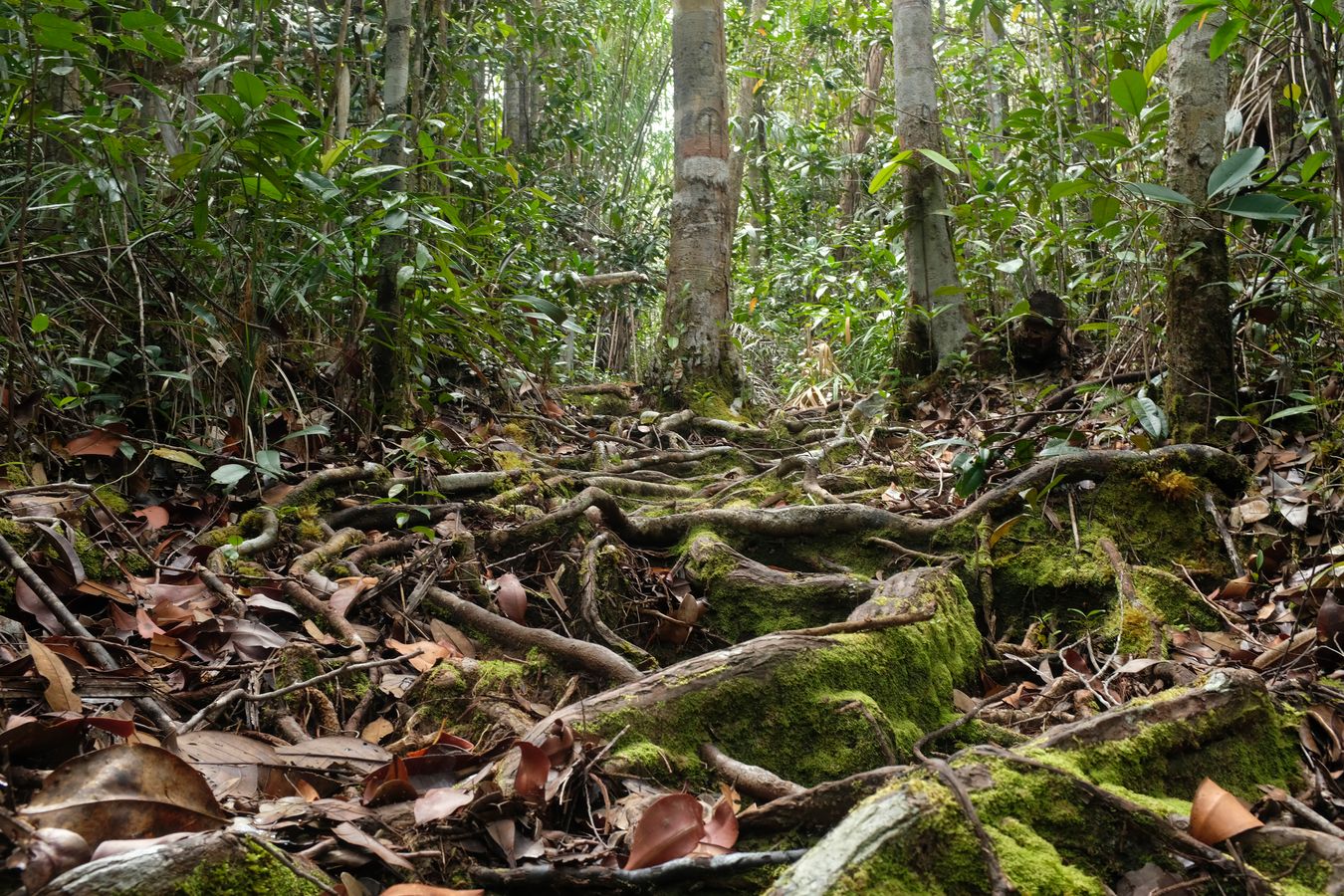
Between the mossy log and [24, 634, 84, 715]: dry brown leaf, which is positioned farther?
[24, 634, 84, 715]: dry brown leaf

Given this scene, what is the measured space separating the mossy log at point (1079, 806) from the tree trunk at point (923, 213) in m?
3.50

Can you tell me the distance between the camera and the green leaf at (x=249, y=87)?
105 inches

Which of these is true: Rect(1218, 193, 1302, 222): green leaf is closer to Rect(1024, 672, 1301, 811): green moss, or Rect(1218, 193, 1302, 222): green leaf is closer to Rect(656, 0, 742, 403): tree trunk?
Rect(1024, 672, 1301, 811): green moss

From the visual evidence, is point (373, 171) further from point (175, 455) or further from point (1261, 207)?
point (1261, 207)

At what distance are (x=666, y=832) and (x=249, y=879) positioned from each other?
1.80 feet

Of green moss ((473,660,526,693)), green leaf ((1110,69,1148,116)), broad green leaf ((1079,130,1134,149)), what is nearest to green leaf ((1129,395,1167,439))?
broad green leaf ((1079,130,1134,149))

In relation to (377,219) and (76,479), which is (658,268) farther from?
Result: (76,479)

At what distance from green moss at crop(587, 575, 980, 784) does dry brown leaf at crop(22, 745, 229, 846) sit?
709mm

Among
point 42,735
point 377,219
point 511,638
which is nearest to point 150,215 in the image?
point 377,219

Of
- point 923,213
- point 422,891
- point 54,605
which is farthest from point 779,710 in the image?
point 923,213

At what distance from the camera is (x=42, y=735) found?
4.25 ft

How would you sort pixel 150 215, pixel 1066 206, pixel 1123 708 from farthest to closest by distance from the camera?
pixel 1066 206 < pixel 150 215 < pixel 1123 708

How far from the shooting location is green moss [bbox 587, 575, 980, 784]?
183 centimetres

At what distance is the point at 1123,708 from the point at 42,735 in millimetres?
1772
